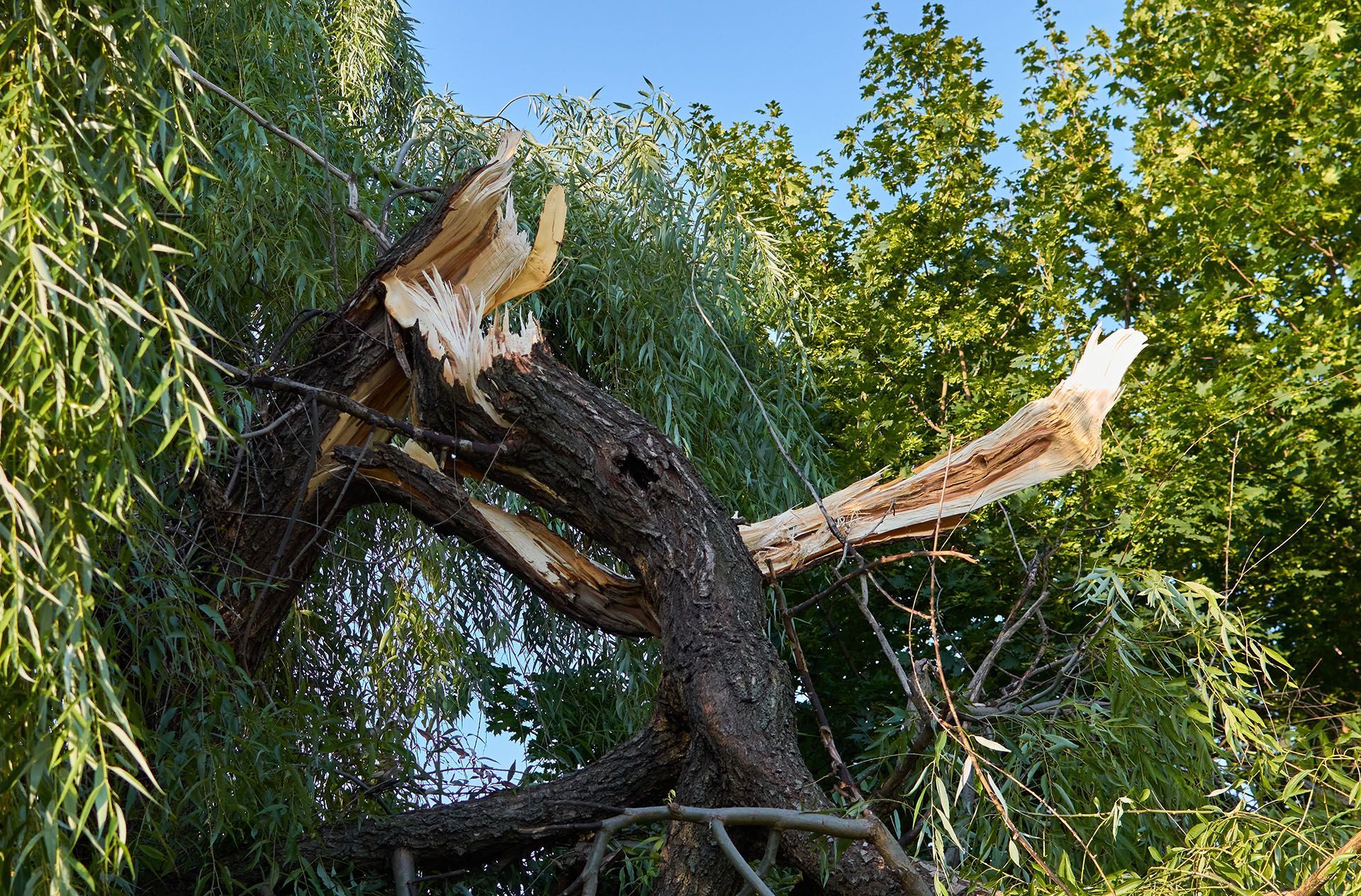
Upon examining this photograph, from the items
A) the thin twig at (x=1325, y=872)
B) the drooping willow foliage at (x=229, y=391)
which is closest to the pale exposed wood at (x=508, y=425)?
the drooping willow foliage at (x=229, y=391)

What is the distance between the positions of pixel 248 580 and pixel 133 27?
53.3 inches

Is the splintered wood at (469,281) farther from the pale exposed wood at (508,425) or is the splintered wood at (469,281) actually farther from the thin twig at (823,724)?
the thin twig at (823,724)

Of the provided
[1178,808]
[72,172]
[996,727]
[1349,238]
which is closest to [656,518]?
[996,727]

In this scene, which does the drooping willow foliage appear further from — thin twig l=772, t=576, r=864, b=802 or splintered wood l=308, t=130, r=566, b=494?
thin twig l=772, t=576, r=864, b=802

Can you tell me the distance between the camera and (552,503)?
319 cm

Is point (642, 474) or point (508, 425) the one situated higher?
point (508, 425)

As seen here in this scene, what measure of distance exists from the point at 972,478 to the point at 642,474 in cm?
84

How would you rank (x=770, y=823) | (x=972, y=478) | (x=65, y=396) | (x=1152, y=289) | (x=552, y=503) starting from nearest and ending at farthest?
(x=65, y=396) → (x=770, y=823) → (x=972, y=478) → (x=552, y=503) → (x=1152, y=289)

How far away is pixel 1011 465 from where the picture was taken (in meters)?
2.98

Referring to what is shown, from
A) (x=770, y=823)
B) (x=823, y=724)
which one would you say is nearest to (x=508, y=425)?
(x=823, y=724)

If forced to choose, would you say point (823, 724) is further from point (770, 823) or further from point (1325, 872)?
point (1325, 872)

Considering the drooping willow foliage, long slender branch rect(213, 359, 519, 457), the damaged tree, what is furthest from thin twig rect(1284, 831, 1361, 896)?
long slender branch rect(213, 359, 519, 457)

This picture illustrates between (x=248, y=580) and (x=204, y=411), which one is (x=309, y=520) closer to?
(x=248, y=580)

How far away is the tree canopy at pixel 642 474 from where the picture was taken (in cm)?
183
